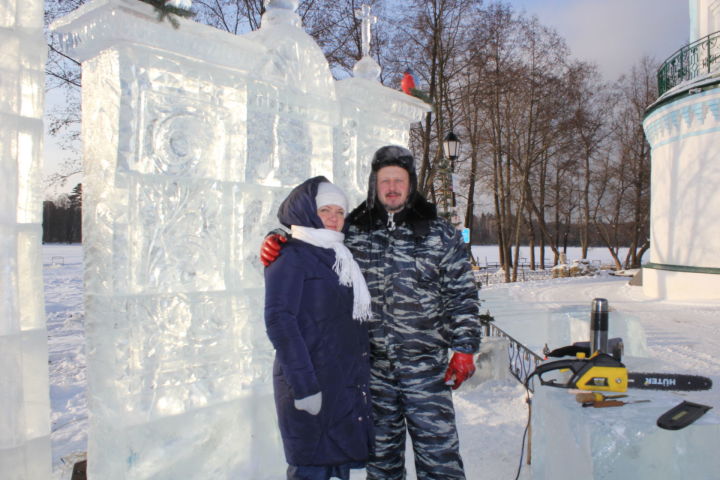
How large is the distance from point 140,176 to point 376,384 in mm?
1930

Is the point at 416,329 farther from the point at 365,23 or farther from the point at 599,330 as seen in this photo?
the point at 365,23

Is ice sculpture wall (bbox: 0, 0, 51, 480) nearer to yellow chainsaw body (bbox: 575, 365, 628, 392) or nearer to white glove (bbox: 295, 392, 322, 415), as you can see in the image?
white glove (bbox: 295, 392, 322, 415)

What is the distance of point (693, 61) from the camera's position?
45.7ft

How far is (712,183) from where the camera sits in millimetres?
13312

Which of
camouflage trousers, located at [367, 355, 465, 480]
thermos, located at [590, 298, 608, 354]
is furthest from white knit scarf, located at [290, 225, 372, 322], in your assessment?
thermos, located at [590, 298, 608, 354]

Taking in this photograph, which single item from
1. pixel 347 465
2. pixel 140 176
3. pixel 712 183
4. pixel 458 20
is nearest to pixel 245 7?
pixel 458 20

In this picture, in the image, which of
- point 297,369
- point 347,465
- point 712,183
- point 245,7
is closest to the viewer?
point 297,369

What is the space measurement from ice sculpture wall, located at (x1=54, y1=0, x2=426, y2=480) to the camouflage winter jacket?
4.23ft

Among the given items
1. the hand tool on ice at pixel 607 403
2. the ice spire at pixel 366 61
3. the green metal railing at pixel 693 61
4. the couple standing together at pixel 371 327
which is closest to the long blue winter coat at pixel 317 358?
the couple standing together at pixel 371 327

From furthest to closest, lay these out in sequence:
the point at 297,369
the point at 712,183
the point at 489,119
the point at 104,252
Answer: the point at 489,119
the point at 712,183
the point at 104,252
the point at 297,369

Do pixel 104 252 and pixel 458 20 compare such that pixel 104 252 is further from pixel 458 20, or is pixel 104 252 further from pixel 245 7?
pixel 458 20

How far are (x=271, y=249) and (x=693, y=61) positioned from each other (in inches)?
665

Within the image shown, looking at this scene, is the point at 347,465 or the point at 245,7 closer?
the point at 347,465

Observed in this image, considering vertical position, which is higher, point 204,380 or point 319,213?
point 319,213
